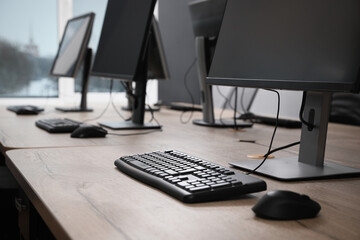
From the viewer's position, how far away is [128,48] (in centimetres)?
180

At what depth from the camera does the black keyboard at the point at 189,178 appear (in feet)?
2.47

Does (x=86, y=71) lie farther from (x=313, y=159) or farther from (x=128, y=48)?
(x=313, y=159)

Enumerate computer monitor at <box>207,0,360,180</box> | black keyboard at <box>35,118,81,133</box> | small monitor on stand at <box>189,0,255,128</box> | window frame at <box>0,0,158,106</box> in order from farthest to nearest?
1. window frame at <box>0,0,158,106</box>
2. small monitor on stand at <box>189,0,255,128</box>
3. black keyboard at <box>35,118,81,133</box>
4. computer monitor at <box>207,0,360,180</box>

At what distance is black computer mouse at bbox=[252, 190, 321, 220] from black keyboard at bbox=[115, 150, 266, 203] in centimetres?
10

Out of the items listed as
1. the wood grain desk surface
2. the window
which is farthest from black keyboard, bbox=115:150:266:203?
the window

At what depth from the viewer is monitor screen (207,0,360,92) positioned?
0.85 metres

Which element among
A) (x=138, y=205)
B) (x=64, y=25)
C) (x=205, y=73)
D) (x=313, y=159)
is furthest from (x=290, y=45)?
(x=64, y=25)

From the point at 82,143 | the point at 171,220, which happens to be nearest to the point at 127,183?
the point at 171,220

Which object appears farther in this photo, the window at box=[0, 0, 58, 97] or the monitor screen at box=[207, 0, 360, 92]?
the window at box=[0, 0, 58, 97]

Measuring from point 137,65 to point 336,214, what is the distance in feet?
3.71

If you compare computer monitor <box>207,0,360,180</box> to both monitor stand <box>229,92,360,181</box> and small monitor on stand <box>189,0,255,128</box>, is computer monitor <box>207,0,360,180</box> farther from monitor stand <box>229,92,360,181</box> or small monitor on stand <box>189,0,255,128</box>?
small monitor on stand <box>189,0,255,128</box>

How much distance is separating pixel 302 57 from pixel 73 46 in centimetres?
206

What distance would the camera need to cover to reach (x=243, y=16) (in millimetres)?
1169

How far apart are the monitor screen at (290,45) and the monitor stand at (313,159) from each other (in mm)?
95
